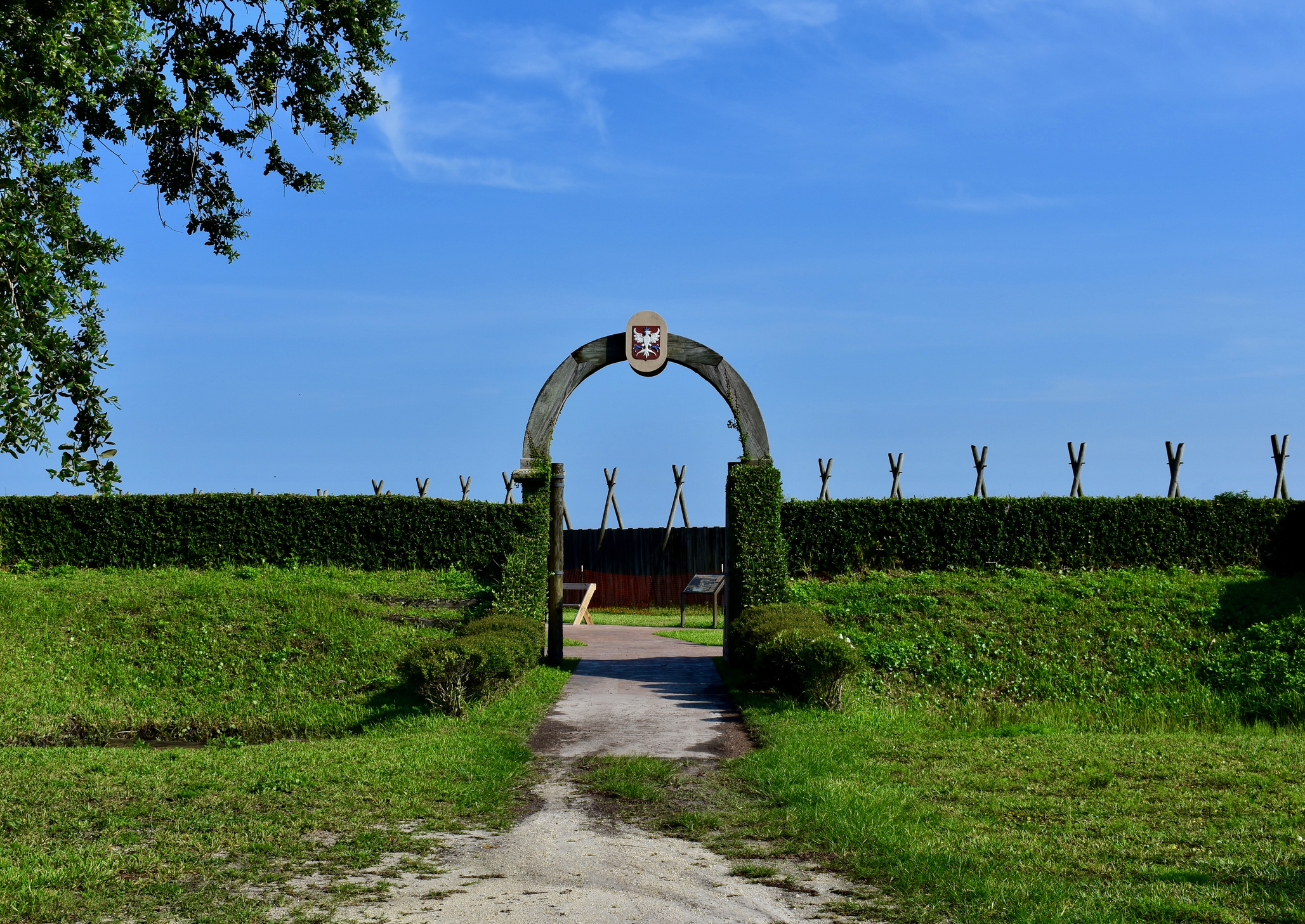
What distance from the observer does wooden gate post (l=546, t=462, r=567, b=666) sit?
16.5 meters

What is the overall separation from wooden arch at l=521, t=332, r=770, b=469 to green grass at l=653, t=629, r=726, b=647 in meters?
5.58

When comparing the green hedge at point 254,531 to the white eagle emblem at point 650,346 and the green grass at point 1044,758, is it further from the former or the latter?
the green grass at point 1044,758

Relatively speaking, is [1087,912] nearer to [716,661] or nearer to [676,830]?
[676,830]

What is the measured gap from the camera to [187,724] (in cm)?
1316

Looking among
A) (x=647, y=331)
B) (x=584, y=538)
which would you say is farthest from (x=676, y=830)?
(x=584, y=538)

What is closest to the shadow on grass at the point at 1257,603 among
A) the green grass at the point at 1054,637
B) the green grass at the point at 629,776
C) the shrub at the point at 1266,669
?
the green grass at the point at 1054,637

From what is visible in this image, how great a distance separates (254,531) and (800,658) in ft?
44.8

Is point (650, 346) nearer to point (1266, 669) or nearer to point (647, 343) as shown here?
point (647, 343)

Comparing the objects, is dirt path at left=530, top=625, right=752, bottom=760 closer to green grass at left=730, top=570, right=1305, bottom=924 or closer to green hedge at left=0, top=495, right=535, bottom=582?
green grass at left=730, top=570, right=1305, bottom=924

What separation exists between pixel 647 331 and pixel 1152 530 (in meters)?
12.2

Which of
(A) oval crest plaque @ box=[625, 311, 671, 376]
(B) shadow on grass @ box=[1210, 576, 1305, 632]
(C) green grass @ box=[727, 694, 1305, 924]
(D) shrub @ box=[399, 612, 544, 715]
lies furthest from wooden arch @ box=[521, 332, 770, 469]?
(B) shadow on grass @ box=[1210, 576, 1305, 632]

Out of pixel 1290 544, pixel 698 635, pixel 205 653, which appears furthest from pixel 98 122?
pixel 1290 544

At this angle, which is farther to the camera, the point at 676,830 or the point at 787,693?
the point at 787,693

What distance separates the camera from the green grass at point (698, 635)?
838 inches
